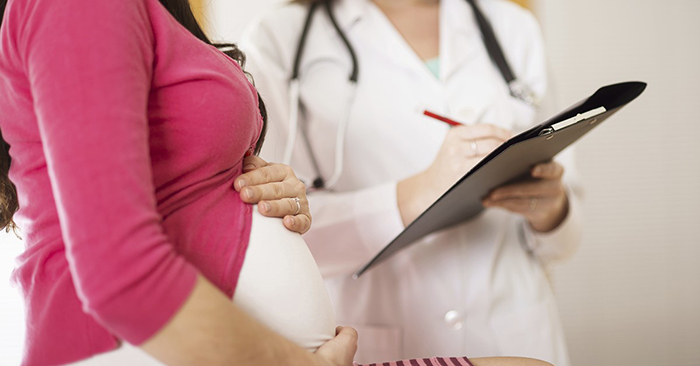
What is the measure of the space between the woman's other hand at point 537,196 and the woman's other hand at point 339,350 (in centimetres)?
49

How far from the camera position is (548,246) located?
1216 mm

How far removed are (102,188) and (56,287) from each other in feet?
0.43

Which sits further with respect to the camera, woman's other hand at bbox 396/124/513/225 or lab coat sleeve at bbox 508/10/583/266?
lab coat sleeve at bbox 508/10/583/266

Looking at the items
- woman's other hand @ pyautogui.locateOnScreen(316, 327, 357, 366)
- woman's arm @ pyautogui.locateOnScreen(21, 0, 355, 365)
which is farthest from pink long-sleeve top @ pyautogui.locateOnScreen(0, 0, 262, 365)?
woman's other hand @ pyautogui.locateOnScreen(316, 327, 357, 366)

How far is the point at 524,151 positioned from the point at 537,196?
0.36 m

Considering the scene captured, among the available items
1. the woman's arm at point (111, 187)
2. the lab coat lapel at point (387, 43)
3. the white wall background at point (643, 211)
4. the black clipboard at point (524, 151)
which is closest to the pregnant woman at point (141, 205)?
the woman's arm at point (111, 187)

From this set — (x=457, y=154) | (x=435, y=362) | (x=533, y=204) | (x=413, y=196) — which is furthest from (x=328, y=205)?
(x=435, y=362)

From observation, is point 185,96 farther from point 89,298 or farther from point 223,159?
point 89,298

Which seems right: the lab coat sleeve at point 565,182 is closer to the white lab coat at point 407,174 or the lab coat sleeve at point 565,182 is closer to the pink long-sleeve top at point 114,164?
the white lab coat at point 407,174

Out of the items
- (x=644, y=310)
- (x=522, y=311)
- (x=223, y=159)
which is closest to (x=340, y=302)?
(x=522, y=311)

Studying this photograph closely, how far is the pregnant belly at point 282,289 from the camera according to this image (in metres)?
0.56

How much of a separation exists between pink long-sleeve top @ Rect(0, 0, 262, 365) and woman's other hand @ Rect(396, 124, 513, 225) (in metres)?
0.43

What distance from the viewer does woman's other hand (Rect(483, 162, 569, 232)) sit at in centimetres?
102

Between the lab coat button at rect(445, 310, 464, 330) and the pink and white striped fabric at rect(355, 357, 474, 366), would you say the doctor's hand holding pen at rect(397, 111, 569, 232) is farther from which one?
the pink and white striped fabric at rect(355, 357, 474, 366)
